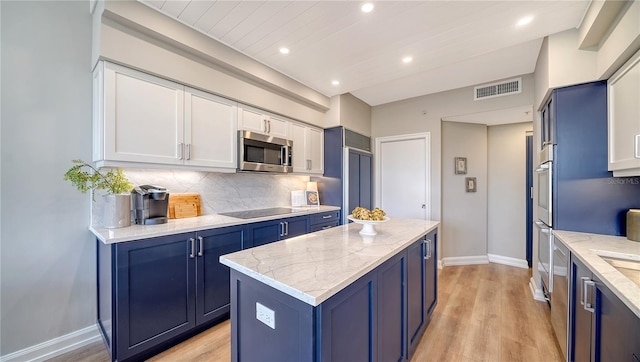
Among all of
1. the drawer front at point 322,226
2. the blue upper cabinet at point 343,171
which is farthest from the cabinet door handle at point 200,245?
the blue upper cabinet at point 343,171

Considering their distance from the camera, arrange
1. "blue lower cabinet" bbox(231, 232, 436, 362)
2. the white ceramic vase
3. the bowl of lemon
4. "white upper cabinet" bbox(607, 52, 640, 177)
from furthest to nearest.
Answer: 1. the white ceramic vase
2. the bowl of lemon
3. "white upper cabinet" bbox(607, 52, 640, 177)
4. "blue lower cabinet" bbox(231, 232, 436, 362)

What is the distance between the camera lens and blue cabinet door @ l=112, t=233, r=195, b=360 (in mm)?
1673

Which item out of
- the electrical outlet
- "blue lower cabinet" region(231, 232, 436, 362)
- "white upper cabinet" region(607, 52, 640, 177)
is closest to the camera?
"blue lower cabinet" region(231, 232, 436, 362)

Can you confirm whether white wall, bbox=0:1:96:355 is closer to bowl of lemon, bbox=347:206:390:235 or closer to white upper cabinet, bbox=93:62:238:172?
white upper cabinet, bbox=93:62:238:172

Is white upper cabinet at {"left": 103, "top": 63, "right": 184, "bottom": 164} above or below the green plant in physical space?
above

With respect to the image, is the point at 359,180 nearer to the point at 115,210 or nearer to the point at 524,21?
the point at 524,21

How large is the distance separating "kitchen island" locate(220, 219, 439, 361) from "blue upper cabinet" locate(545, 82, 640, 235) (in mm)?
1417

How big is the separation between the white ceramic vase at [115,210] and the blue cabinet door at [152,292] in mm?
371

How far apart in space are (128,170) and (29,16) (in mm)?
1267

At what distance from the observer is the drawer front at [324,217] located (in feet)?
10.7

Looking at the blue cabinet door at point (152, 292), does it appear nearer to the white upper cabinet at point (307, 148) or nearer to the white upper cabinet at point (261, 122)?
the white upper cabinet at point (261, 122)

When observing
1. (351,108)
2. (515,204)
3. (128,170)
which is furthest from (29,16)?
(515,204)

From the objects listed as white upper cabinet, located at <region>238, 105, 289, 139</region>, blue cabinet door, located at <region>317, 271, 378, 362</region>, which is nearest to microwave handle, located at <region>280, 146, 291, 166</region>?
white upper cabinet, located at <region>238, 105, 289, 139</region>

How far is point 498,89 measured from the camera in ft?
10.9
